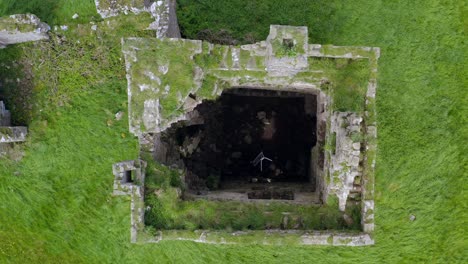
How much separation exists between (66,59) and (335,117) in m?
Result: 8.37

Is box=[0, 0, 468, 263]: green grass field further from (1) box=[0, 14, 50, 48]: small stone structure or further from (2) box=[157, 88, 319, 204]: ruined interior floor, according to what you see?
(2) box=[157, 88, 319, 204]: ruined interior floor

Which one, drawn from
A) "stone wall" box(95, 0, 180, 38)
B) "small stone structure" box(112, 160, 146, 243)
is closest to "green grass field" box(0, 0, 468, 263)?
"stone wall" box(95, 0, 180, 38)

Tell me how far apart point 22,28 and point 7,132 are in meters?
2.99

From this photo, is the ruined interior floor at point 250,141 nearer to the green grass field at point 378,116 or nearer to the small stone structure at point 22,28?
the green grass field at point 378,116

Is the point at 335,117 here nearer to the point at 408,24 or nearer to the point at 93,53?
the point at 408,24

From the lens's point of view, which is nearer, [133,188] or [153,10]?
[133,188]

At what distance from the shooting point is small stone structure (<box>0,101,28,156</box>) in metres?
12.6

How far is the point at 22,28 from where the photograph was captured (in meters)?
12.0

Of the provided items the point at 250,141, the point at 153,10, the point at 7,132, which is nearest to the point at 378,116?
the point at 250,141

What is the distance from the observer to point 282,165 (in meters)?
12.9

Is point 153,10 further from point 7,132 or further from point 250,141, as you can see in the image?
point 7,132

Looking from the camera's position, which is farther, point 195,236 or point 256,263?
point 256,263

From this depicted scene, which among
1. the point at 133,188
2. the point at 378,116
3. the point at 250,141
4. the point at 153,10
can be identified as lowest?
the point at 133,188

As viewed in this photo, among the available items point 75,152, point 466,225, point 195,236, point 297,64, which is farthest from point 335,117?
point 75,152
